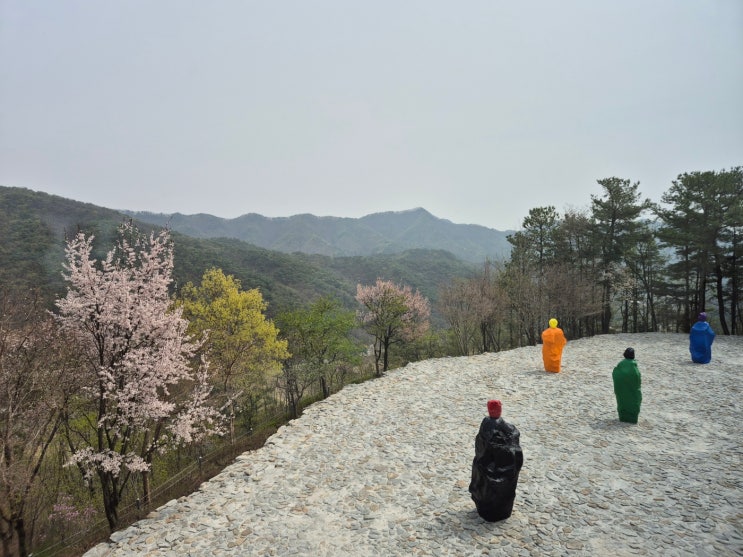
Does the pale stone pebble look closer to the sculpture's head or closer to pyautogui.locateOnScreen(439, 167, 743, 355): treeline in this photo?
the sculpture's head

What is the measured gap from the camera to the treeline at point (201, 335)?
10.1 metres

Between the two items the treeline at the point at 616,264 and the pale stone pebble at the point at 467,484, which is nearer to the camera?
the pale stone pebble at the point at 467,484

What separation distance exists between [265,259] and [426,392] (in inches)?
3804

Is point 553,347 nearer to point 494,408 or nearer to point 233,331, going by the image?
point 494,408

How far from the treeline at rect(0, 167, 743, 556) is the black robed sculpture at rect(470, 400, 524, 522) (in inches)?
378

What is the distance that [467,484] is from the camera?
29.5 ft

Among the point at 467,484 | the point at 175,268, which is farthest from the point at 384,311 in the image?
the point at 175,268

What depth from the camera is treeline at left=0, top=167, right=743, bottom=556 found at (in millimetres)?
10102

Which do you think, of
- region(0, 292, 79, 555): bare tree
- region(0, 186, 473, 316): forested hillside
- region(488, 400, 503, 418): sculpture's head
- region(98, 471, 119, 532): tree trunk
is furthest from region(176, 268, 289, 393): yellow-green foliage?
region(488, 400, 503, 418): sculpture's head

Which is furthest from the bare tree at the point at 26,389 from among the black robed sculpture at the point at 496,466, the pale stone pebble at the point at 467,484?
the black robed sculpture at the point at 496,466

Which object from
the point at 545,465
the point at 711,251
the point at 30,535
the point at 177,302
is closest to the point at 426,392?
the point at 545,465

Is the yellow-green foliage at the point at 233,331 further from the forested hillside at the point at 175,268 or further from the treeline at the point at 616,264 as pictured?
the treeline at the point at 616,264

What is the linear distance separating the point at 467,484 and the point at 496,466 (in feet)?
7.52

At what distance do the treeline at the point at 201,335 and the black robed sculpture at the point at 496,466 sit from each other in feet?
31.5
